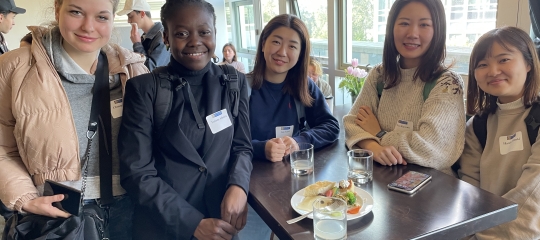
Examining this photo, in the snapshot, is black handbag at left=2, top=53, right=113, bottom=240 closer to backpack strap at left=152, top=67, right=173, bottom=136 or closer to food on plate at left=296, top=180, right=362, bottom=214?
backpack strap at left=152, top=67, right=173, bottom=136

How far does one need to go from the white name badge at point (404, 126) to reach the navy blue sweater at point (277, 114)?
30 centimetres

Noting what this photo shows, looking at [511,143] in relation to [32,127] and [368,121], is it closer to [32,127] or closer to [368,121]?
[368,121]

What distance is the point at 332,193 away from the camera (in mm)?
1101

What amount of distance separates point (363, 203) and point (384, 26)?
10.2 feet

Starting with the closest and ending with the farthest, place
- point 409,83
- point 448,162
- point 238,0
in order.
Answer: point 448,162
point 409,83
point 238,0

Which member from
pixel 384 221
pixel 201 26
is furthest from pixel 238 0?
pixel 384 221

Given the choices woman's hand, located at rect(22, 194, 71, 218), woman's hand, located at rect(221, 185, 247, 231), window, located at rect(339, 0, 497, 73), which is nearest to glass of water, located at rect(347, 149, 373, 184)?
woman's hand, located at rect(221, 185, 247, 231)

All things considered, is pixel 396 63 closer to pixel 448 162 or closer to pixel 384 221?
pixel 448 162

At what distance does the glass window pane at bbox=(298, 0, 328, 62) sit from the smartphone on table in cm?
354

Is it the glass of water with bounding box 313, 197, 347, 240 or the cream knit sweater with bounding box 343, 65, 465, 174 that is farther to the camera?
the cream knit sweater with bounding box 343, 65, 465, 174

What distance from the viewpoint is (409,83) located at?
59.5 inches

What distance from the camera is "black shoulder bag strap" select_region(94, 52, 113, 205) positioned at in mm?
1253

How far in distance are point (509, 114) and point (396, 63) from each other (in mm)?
453

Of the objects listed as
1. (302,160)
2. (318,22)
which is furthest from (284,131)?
(318,22)
